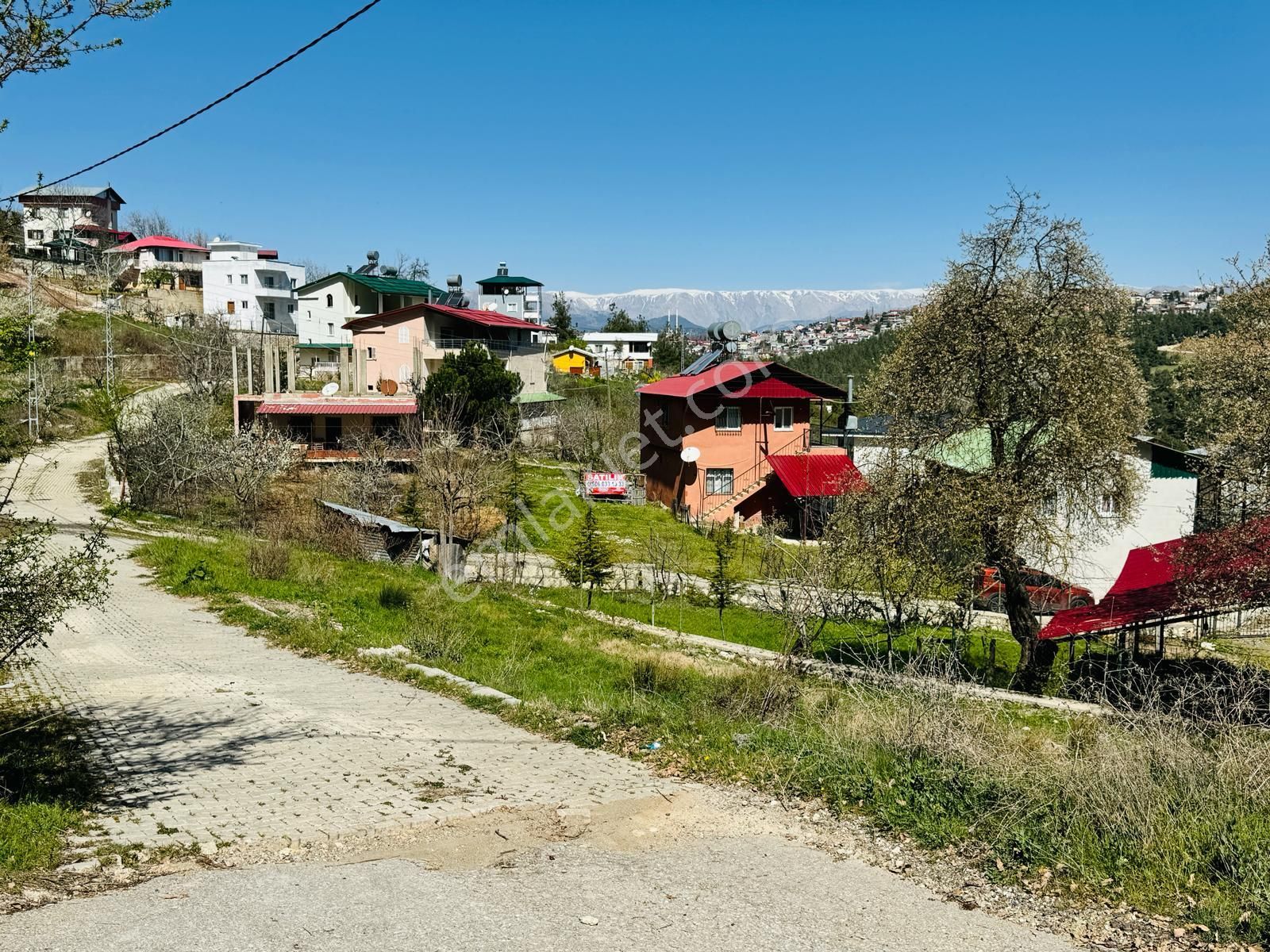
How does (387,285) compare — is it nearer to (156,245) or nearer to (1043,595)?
(156,245)

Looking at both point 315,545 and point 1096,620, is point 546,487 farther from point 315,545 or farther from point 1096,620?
point 1096,620

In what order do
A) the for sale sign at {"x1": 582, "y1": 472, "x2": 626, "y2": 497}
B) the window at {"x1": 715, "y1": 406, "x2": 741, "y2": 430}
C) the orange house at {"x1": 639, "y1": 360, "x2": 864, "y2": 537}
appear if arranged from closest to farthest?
the orange house at {"x1": 639, "y1": 360, "x2": 864, "y2": 537}
the window at {"x1": 715, "y1": 406, "x2": 741, "y2": 430}
the for sale sign at {"x1": 582, "y1": 472, "x2": 626, "y2": 497}

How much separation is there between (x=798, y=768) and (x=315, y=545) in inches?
716

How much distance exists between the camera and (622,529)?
3114 centimetres

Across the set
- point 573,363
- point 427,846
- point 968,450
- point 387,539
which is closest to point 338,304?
point 573,363

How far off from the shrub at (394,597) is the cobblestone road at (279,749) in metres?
3.34

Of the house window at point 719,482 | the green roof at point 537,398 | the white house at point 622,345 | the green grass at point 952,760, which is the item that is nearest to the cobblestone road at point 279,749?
the green grass at point 952,760

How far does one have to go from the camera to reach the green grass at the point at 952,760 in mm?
5855

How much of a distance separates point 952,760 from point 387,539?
18.1 m

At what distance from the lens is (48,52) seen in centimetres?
662

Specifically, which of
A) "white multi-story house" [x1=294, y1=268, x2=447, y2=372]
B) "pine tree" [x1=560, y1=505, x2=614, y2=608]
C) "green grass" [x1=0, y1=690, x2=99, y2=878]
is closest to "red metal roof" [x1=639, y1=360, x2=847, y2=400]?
"pine tree" [x1=560, y1=505, x2=614, y2=608]

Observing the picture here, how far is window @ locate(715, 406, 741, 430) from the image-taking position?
35.4 metres

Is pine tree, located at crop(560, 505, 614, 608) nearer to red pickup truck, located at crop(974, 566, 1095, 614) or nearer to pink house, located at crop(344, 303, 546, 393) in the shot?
red pickup truck, located at crop(974, 566, 1095, 614)

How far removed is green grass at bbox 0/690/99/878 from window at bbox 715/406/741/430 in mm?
27236
